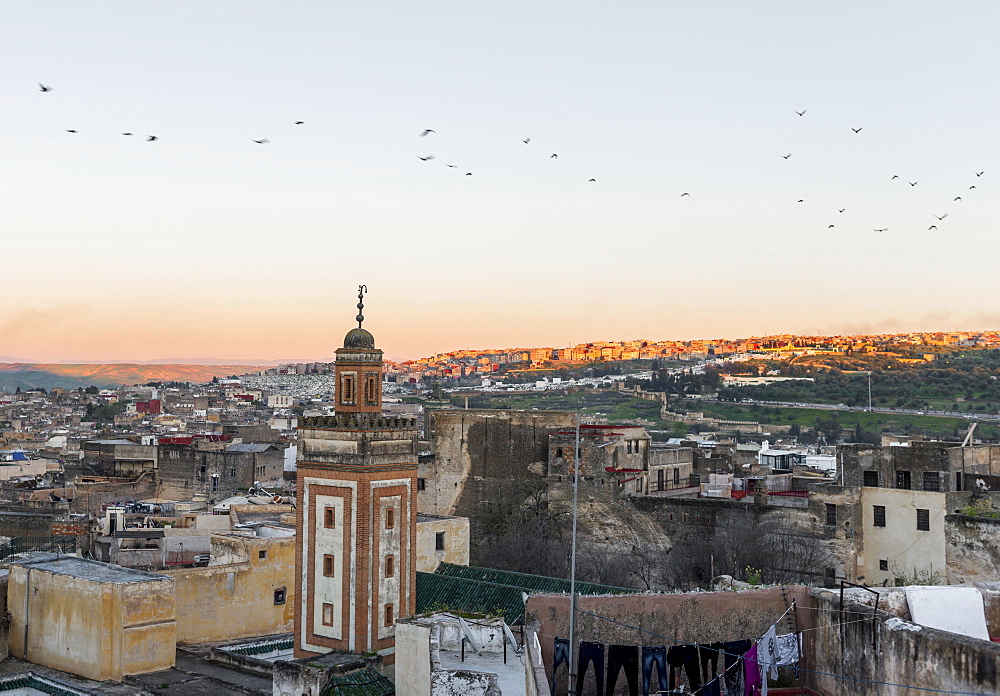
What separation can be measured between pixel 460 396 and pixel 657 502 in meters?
49.6

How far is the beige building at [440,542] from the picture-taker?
28578 millimetres

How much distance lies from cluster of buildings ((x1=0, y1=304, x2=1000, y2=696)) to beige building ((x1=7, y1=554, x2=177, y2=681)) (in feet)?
0.14

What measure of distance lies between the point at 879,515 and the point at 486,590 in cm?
1456

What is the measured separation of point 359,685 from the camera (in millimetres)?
17984

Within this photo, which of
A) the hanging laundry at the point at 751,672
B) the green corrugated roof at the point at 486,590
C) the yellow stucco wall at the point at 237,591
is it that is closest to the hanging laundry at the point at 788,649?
the hanging laundry at the point at 751,672

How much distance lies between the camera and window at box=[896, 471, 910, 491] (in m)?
33.6

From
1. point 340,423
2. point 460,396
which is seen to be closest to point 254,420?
point 460,396

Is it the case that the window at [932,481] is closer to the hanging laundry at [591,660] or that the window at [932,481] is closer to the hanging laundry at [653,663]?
the hanging laundry at [653,663]

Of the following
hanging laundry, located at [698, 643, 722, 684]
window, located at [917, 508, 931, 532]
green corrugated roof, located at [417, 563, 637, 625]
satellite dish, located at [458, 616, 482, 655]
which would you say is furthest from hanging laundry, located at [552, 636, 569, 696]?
window, located at [917, 508, 931, 532]

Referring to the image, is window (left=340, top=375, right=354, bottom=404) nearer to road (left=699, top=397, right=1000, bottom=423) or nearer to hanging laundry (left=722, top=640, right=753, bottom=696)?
hanging laundry (left=722, top=640, right=753, bottom=696)

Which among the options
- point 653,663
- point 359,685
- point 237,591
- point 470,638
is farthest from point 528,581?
point 653,663

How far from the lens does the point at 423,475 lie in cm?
4334

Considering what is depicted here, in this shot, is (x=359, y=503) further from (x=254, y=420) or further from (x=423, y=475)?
(x=254, y=420)

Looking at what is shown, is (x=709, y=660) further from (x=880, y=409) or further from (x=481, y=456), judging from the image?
(x=880, y=409)
